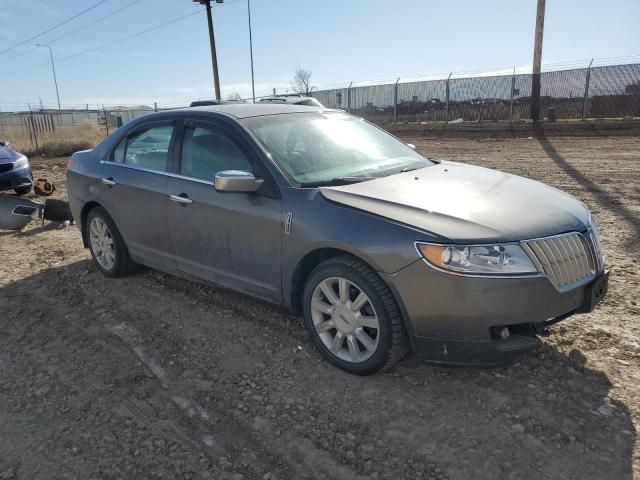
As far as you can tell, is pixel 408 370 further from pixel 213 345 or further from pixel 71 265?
pixel 71 265

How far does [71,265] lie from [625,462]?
539cm

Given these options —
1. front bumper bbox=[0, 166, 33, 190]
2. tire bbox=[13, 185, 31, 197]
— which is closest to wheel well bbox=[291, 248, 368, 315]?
front bumper bbox=[0, 166, 33, 190]

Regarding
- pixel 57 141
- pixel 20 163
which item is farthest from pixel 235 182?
pixel 57 141

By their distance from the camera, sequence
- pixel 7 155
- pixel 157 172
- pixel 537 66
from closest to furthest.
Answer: pixel 157 172, pixel 7 155, pixel 537 66

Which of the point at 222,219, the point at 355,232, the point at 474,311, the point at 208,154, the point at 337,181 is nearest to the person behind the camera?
the point at 474,311

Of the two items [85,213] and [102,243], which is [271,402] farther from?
[85,213]

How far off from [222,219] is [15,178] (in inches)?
295

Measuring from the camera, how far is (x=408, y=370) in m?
3.33

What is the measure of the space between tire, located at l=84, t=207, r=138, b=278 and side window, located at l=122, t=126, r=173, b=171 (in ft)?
2.22

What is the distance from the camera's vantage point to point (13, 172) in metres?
9.46

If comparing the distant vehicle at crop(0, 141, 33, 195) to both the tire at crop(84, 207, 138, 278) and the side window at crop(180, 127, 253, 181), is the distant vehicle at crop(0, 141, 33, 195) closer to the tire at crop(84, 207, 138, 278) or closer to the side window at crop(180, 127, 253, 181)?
the tire at crop(84, 207, 138, 278)

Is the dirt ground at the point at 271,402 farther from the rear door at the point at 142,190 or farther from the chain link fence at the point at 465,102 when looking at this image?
the chain link fence at the point at 465,102

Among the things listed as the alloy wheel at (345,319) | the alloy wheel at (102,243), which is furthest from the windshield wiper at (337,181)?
the alloy wheel at (102,243)

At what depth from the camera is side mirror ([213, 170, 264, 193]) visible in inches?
135
